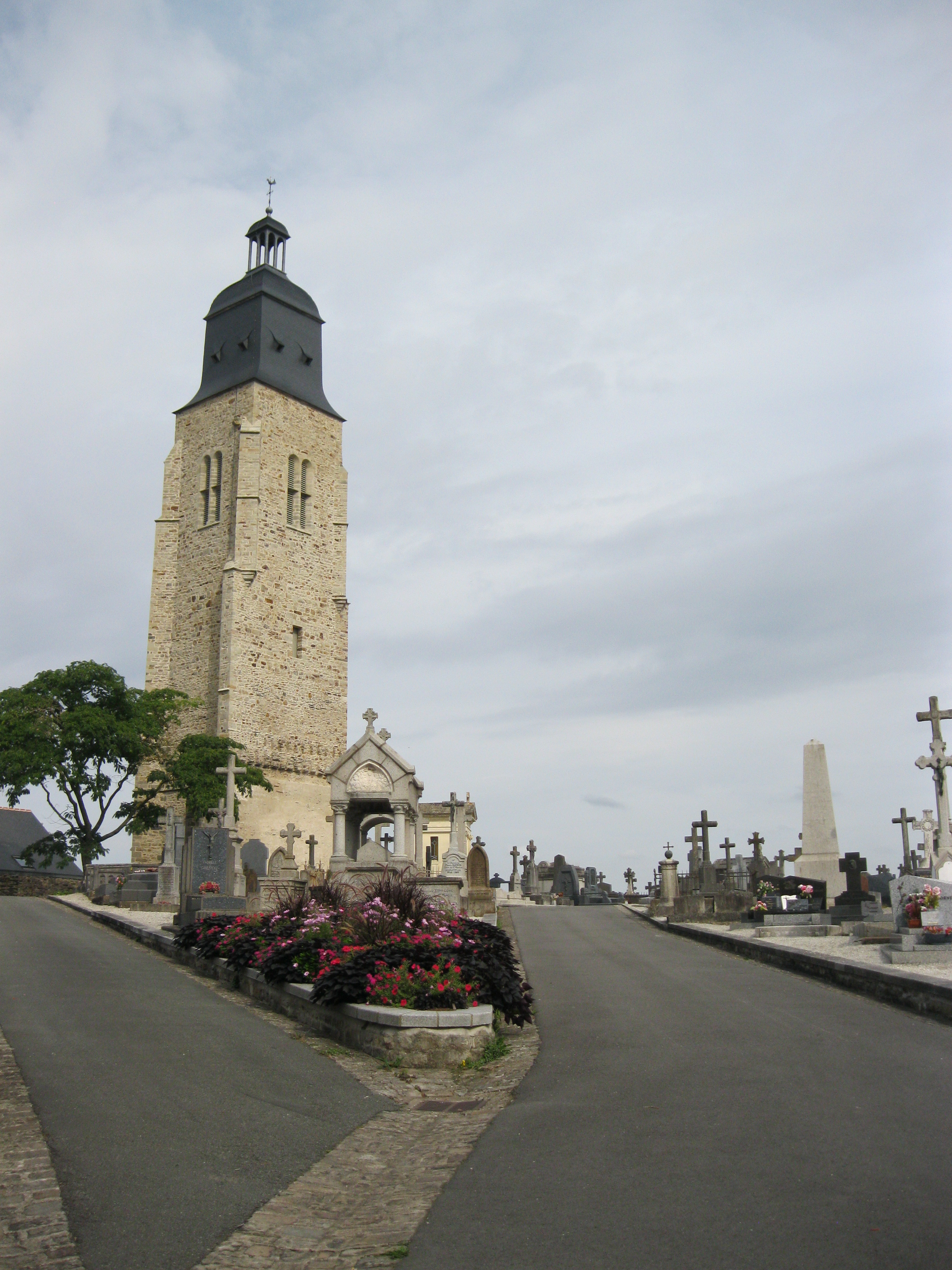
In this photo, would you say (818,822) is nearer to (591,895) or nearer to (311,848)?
(591,895)

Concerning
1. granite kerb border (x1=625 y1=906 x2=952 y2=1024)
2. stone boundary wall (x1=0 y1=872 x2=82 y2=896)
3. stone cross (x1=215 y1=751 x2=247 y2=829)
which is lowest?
stone boundary wall (x1=0 y1=872 x2=82 y2=896)

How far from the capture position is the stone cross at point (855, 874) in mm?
18234

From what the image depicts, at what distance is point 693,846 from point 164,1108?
27830mm

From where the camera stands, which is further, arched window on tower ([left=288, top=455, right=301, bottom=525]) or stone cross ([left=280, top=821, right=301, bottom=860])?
arched window on tower ([left=288, top=455, right=301, bottom=525])

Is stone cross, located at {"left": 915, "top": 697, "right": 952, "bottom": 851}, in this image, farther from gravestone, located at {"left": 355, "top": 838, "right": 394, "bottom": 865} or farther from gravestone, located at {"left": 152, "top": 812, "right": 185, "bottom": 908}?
gravestone, located at {"left": 152, "top": 812, "right": 185, "bottom": 908}

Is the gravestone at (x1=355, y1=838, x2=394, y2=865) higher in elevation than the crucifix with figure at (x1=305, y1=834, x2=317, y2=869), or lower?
higher

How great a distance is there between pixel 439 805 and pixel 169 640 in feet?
66.2

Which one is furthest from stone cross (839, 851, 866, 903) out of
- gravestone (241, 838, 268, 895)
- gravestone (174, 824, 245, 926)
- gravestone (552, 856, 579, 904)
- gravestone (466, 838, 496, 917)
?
gravestone (552, 856, 579, 904)

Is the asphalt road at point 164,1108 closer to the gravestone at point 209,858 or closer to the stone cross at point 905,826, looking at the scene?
the gravestone at point 209,858

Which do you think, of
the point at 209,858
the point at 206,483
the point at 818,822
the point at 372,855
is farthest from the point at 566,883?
the point at 206,483

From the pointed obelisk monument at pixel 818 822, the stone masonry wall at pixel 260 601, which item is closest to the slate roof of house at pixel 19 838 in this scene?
the stone masonry wall at pixel 260 601

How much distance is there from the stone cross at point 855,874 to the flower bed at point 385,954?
8.78 metres

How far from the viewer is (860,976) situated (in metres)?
10.5

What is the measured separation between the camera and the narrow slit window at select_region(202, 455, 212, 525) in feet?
154
